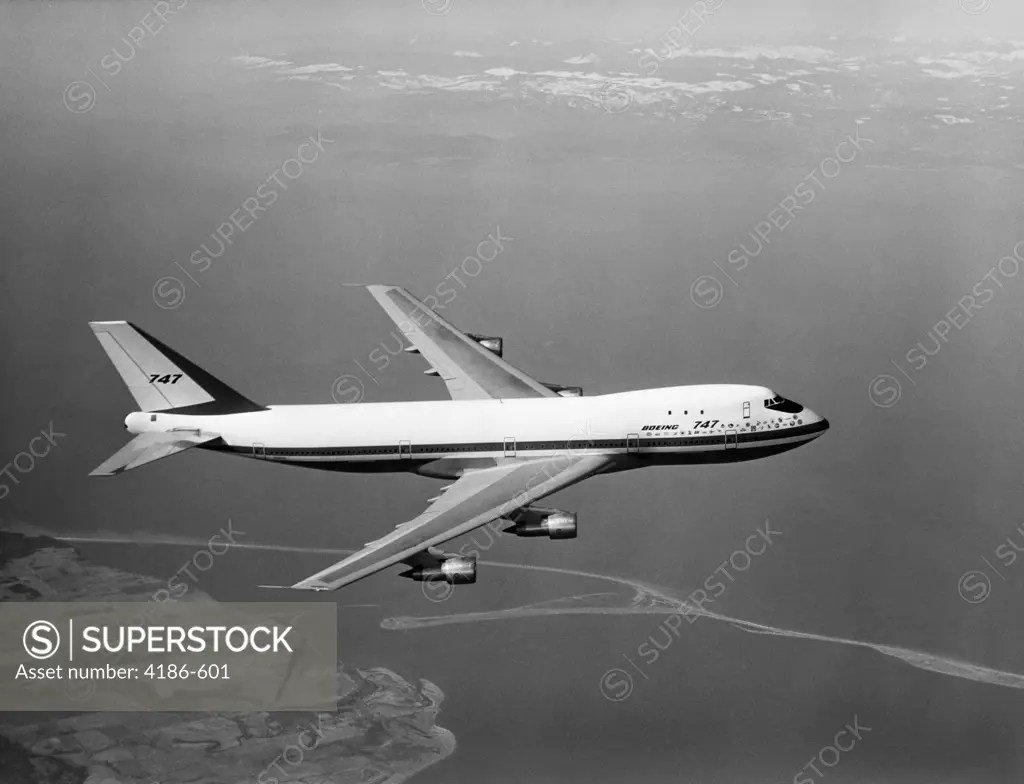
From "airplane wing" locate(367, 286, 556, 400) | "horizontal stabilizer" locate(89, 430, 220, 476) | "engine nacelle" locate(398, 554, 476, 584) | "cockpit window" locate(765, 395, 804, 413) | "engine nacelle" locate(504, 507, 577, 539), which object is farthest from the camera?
"airplane wing" locate(367, 286, 556, 400)

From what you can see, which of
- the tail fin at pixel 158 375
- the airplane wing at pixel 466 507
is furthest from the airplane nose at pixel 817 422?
the tail fin at pixel 158 375

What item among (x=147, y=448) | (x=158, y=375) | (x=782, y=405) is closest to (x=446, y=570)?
(x=147, y=448)

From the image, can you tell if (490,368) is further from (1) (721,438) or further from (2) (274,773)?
(2) (274,773)

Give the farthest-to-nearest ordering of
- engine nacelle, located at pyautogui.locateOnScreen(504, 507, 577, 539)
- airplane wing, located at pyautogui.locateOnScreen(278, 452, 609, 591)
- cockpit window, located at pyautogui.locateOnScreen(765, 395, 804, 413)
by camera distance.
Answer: cockpit window, located at pyautogui.locateOnScreen(765, 395, 804, 413) < engine nacelle, located at pyautogui.locateOnScreen(504, 507, 577, 539) < airplane wing, located at pyautogui.locateOnScreen(278, 452, 609, 591)

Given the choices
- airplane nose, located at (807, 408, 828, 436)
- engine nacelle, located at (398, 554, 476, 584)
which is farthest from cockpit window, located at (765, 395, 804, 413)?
engine nacelle, located at (398, 554, 476, 584)

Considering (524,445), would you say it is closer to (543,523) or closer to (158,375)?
(543,523)

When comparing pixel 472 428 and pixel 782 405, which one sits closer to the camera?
pixel 472 428

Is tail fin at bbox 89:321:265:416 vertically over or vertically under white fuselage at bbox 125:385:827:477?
over

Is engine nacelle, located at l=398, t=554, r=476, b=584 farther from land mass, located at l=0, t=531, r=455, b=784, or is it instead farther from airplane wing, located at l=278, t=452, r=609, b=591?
land mass, located at l=0, t=531, r=455, b=784
